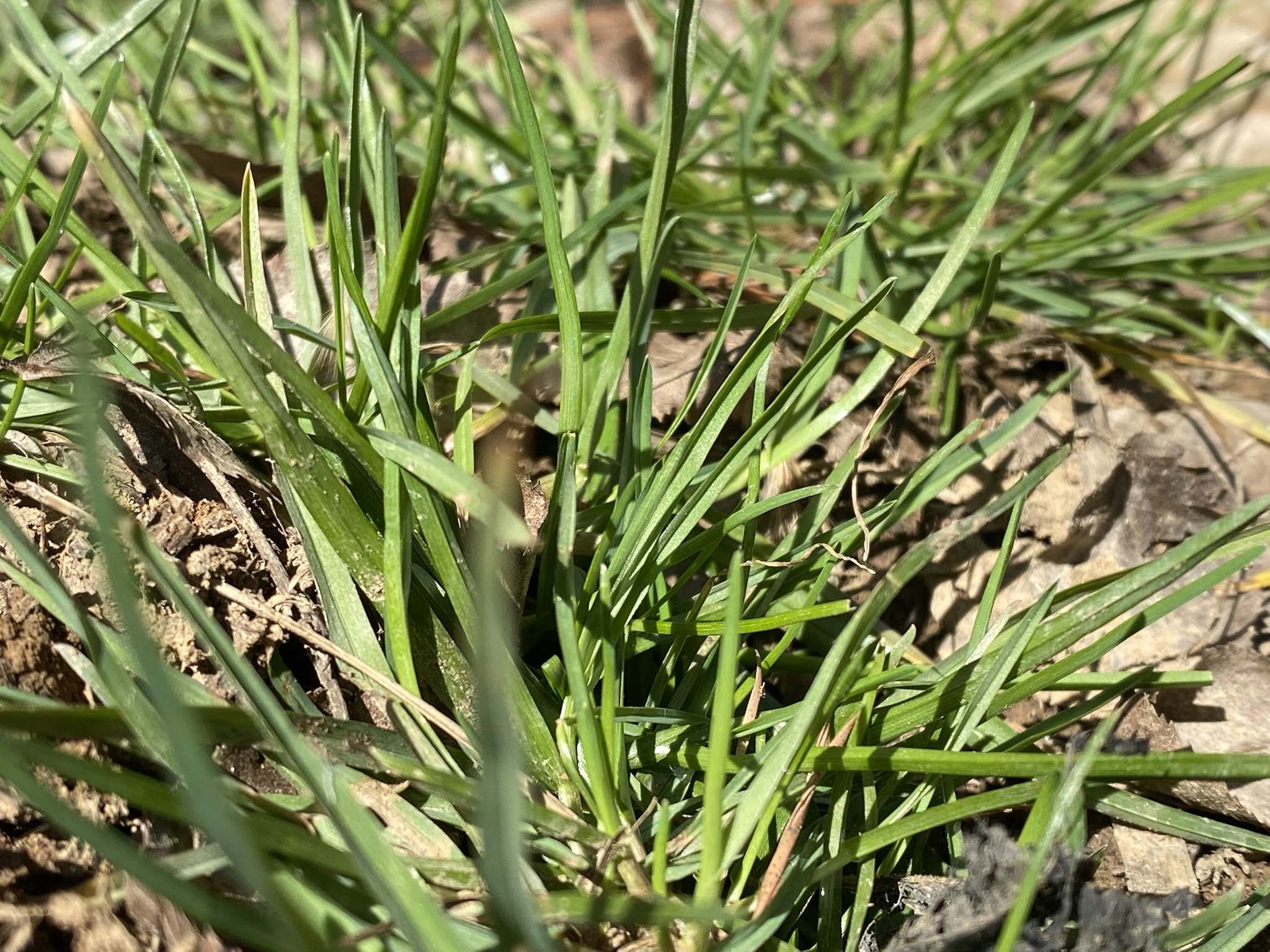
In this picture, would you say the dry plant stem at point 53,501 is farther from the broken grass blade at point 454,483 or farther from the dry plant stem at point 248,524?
the broken grass blade at point 454,483

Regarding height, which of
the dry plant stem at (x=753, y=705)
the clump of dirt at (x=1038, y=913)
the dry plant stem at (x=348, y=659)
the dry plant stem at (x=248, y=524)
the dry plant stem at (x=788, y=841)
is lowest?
the clump of dirt at (x=1038, y=913)

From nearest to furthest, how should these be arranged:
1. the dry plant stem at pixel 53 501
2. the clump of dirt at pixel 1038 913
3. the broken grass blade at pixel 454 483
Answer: the broken grass blade at pixel 454 483
the clump of dirt at pixel 1038 913
the dry plant stem at pixel 53 501

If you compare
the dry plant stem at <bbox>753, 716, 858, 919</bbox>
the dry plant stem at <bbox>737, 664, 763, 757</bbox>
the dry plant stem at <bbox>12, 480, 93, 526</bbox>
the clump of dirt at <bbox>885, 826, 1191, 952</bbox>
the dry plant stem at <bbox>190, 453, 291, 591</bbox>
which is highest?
the dry plant stem at <bbox>12, 480, 93, 526</bbox>

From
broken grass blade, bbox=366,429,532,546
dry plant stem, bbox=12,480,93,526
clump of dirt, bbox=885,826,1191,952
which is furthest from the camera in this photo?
dry plant stem, bbox=12,480,93,526

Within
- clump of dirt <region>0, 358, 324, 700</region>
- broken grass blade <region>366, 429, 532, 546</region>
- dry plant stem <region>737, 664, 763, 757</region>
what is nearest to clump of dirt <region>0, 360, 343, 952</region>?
clump of dirt <region>0, 358, 324, 700</region>

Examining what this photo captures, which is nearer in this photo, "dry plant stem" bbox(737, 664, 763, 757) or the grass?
the grass

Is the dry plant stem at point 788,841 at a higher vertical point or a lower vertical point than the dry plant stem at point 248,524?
lower

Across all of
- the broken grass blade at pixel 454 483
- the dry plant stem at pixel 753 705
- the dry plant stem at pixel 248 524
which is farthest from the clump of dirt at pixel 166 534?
the dry plant stem at pixel 753 705

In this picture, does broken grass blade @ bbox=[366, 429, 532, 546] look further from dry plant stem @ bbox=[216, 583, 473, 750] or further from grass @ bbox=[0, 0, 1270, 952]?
dry plant stem @ bbox=[216, 583, 473, 750]
